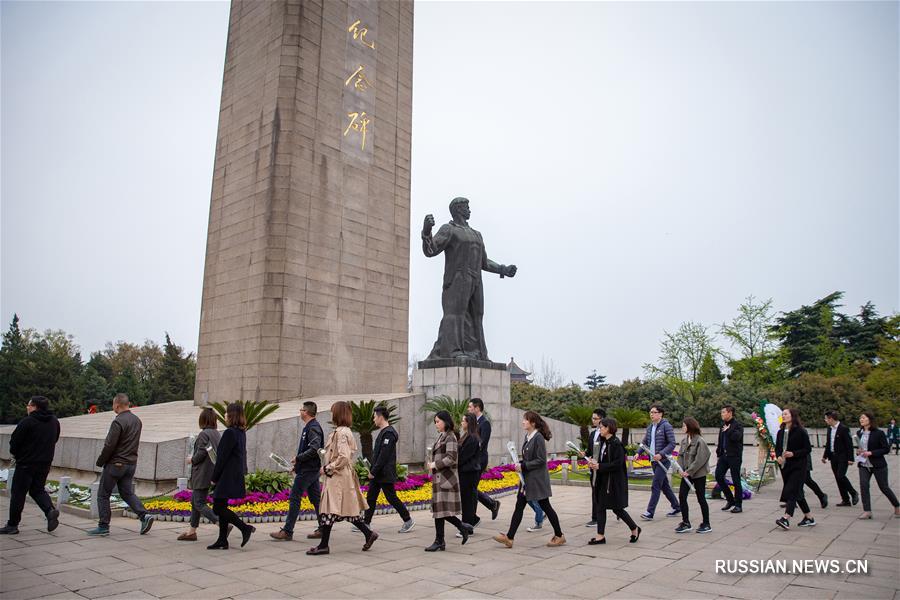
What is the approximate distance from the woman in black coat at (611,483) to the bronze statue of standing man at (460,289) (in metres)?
7.11

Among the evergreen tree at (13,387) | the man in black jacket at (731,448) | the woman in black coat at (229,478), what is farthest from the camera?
the evergreen tree at (13,387)

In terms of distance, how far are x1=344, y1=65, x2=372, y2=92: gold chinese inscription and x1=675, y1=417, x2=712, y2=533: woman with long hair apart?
15.9 m

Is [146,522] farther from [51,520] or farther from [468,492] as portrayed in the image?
[468,492]

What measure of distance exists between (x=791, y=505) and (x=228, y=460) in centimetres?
703

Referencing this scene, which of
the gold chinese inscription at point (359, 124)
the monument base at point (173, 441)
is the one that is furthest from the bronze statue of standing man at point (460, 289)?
the gold chinese inscription at point (359, 124)

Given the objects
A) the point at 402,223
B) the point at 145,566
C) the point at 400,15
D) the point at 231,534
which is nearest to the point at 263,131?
the point at 402,223

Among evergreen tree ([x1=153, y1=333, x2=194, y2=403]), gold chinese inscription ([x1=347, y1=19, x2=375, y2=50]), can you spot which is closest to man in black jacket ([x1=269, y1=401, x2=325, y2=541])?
gold chinese inscription ([x1=347, y1=19, x2=375, y2=50])

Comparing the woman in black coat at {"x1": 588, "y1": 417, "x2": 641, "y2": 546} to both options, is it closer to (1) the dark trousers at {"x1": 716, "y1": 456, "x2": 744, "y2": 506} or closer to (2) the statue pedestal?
(1) the dark trousers at {"x1": 716, "y1": 456, "x2": 744, "y2": 506}

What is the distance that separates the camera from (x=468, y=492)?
7.65 metres

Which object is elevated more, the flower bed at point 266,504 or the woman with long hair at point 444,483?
the woman with long hair at point 444,483

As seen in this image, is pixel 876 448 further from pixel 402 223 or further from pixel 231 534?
pixel 402 223

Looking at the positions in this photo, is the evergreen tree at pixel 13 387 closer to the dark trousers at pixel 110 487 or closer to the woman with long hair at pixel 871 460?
the dark trousers at pixel 110 487

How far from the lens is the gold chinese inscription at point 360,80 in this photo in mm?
20016

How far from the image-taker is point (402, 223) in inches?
827
